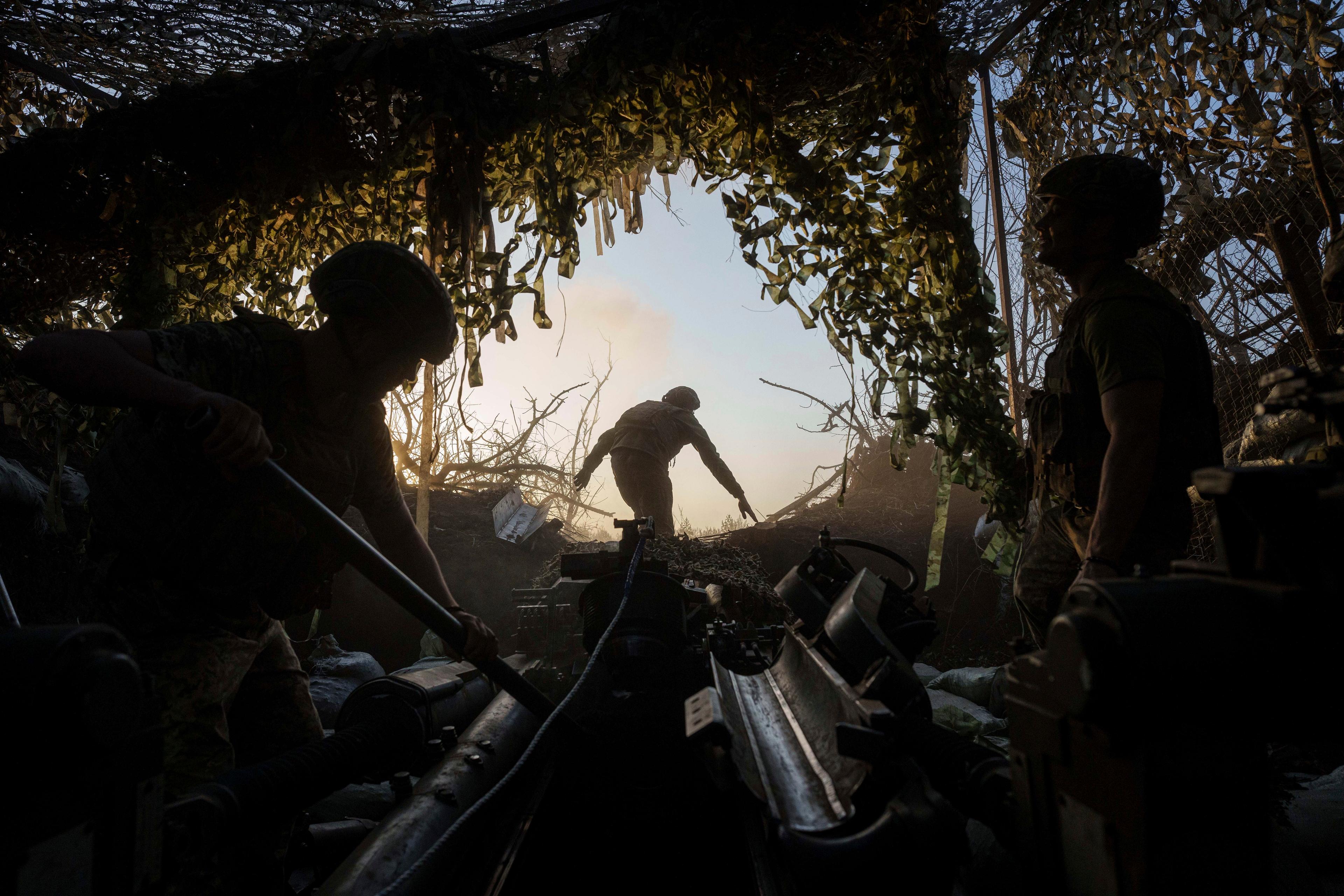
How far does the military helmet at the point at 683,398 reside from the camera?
8.88 metres

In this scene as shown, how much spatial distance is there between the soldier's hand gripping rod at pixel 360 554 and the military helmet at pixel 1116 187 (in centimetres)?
272

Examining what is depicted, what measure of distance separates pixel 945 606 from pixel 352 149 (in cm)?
696

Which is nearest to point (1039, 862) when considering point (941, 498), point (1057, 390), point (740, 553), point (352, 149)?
point (1057, 390)

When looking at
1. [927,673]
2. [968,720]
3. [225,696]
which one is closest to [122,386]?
[225,696]

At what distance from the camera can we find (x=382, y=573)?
6.90 feet

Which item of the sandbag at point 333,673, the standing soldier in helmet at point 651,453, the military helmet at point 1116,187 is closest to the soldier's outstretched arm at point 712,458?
the standing soldier in helmet at point 651,453

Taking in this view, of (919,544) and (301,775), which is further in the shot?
(919,544)

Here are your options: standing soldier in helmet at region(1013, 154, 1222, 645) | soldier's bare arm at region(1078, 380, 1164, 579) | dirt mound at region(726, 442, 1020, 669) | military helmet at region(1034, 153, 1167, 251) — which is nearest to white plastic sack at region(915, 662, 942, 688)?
dirt mound at region(726, 442, 1020, 669)

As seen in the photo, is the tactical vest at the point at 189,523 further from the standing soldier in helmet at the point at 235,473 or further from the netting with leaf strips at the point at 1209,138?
the netting with leaf strips at the point at 1209,138

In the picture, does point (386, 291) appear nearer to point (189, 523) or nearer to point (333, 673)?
point (189, 523)

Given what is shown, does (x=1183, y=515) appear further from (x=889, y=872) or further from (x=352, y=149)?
(x=352, y=149)

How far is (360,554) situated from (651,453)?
6451mm

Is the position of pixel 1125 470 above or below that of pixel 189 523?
below

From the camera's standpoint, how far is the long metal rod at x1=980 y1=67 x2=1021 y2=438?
4.67 m
